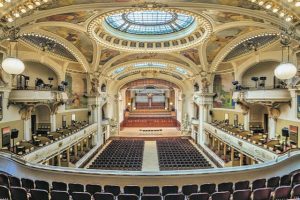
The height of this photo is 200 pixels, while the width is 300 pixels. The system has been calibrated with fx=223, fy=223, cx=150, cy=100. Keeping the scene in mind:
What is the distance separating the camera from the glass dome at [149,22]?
14345mm

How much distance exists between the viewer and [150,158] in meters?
17.8

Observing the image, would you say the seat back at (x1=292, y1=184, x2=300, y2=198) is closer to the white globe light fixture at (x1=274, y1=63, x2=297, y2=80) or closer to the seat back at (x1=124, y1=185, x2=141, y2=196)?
the white globe light fixture at (x1=274, y1=63, x2=297, y2=80)

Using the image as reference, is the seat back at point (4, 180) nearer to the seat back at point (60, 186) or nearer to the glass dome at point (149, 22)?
the seat back at point (60, 186)

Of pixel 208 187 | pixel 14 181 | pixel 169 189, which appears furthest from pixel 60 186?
pixel 208 187

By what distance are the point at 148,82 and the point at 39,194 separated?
24.2m

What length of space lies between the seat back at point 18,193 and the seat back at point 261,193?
15.8 ft

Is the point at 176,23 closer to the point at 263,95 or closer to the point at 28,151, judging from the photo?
the point at 263,95

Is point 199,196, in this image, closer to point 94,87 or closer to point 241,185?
point 241,185

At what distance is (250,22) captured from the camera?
10531mm

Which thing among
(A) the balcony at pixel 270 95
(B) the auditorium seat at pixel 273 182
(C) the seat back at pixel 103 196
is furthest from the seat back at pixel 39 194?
(A) the balcony at pixel 270 95

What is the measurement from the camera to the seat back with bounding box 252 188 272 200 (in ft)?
15.4

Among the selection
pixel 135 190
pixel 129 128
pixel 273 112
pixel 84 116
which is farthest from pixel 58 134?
pixel 129 128

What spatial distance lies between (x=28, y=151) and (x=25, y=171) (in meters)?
4.07

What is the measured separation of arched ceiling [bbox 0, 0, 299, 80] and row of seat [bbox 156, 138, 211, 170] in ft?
23.9
